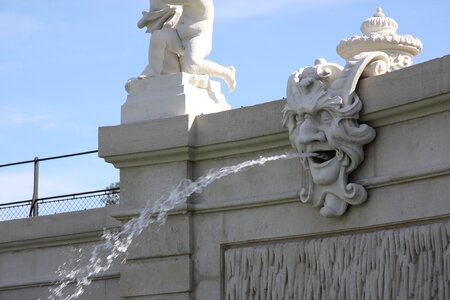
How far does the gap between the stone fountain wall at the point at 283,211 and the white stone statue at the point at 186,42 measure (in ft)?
2.33

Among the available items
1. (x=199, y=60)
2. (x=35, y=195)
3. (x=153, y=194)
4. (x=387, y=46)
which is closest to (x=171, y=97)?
(x=199, y=60)

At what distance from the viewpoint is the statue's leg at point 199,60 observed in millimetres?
13898

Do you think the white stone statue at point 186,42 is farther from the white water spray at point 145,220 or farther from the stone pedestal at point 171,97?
the white water spray at point 145,220

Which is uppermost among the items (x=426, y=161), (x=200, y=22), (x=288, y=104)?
(x=200, y=22)

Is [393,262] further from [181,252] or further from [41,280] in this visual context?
[41,280]

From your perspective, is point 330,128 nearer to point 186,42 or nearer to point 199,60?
point 199,60

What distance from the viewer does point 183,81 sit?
13750 millimetres

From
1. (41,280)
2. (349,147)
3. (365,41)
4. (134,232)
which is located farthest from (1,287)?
(349,147)

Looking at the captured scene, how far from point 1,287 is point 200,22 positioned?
474cm

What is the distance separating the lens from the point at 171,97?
1373 cm

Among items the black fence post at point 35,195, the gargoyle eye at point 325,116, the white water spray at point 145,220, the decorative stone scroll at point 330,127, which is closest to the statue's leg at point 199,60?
the white water spray at point 145,220

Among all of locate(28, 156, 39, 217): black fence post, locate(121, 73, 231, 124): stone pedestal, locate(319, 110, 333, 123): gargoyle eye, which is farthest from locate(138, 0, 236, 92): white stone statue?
locate(28, 156, 39, 217): black fence post

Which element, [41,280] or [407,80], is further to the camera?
[41,280]

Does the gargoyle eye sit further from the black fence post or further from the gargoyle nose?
the black fence post
